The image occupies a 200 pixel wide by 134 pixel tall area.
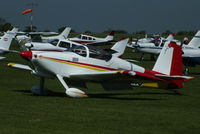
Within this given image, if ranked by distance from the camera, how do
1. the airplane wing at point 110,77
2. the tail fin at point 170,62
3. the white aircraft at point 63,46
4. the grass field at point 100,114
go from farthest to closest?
the white aircraft at point 63,46, the tail fin at point 170,62, the airplane wing at point 110,77, the grass field at point 100,114

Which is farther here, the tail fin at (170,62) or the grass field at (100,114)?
the tail fin at (170,62)

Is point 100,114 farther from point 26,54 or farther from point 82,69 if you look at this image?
point 26,54

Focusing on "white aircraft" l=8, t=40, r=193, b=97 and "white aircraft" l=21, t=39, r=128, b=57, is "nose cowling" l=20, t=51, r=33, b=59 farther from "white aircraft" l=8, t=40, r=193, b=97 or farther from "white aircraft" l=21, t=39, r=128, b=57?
"white aircraft" l=21, t=39, r=128, b=57

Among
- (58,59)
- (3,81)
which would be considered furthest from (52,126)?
(3,81)

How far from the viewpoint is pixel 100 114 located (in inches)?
406

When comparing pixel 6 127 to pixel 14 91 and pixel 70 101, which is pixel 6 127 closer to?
pixel 70 101

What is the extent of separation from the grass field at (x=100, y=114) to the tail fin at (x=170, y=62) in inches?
37.8

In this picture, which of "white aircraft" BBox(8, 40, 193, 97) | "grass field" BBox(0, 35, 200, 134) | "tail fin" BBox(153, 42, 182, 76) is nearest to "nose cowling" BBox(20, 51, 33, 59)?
"white aircraft" BBox(8, 40, 193, 97)

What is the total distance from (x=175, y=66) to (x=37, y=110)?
7281 mm

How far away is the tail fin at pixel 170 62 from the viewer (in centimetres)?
1591

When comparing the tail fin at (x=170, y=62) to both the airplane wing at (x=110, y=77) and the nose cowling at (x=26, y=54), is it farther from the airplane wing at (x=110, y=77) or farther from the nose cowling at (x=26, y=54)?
the nose cowling at (x=26, y=54)

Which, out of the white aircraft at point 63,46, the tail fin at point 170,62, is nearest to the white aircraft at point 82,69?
the tail fin at point 170,62

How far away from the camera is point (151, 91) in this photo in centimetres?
1705

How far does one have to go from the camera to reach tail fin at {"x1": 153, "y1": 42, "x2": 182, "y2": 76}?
15.9 m
